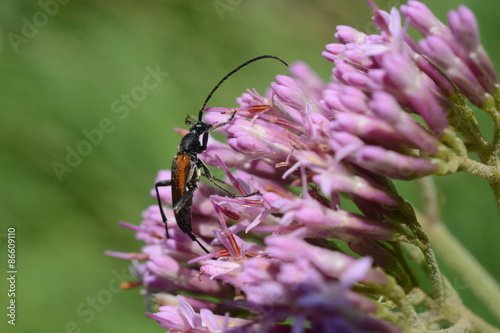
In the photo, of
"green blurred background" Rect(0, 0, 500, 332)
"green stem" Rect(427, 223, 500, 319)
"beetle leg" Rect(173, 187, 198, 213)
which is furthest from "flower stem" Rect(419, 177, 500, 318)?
"green blurred background" Rect(0, 0, 500, 332)

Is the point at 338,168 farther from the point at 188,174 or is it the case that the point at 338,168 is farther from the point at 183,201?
the point at 188,174

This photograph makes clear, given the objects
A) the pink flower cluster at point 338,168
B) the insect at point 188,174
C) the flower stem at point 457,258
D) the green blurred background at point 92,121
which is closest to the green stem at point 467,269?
the flower stem at point 457,258

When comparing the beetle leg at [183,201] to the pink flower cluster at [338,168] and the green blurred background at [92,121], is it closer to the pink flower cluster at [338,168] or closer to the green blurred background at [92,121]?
the pink flower cluster at [338,168]

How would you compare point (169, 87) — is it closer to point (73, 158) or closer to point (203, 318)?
point (73, 158)

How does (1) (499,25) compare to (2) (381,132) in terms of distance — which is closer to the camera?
(2) (381,132)

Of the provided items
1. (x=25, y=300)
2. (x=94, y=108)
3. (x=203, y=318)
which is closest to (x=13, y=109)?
(x=94, y=108)

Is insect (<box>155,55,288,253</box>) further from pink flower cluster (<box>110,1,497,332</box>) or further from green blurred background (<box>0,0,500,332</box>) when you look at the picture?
green blurred background (<box>0,0,500,332</box>)
